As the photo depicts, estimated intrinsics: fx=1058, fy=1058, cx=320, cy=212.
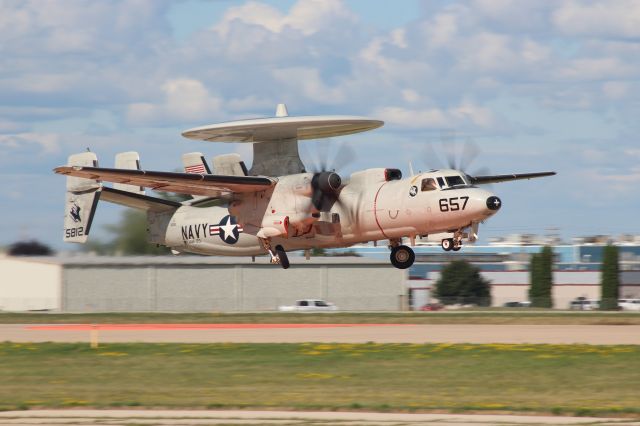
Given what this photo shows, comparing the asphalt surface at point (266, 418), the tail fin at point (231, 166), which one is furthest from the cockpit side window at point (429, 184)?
the asphalt surface at point (266, 418)

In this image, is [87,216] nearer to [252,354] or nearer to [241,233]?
[241,233]

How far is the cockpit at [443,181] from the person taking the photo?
35094 mm

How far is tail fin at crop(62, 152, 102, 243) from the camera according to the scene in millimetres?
40938

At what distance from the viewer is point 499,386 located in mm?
23547

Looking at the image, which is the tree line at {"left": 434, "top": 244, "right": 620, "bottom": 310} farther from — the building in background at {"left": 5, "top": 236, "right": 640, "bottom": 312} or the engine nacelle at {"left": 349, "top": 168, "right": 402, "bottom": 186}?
the engine nacelle at {"left": 349, "top": 168, "right": 402, "bottom": 186}

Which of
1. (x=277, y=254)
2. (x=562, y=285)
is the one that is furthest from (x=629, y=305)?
(x=277, y=254)

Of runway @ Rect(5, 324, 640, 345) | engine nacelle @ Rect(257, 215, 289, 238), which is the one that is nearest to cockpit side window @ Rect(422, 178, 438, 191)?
runway @ Rect(5, 324, 640, 345)

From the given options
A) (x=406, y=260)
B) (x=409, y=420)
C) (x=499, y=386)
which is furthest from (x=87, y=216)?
(x=409, y=420)

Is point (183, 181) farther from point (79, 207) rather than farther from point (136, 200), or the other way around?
point (79, 207)

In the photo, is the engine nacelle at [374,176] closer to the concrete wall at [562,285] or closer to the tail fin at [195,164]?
the tail fin at [195,164]

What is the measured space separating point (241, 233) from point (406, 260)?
6.59 m

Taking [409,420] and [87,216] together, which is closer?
[409,420]

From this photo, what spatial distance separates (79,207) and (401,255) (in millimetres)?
12852

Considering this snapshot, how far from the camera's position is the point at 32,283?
69375 mm
